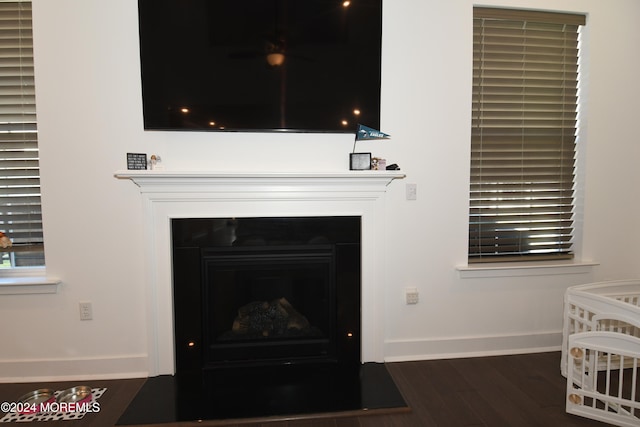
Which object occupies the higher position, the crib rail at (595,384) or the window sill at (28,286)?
the window sill at (28,286)

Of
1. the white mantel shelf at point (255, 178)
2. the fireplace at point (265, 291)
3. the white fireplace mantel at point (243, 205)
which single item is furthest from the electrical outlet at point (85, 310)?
the white mantel shelf at point (255, 178)

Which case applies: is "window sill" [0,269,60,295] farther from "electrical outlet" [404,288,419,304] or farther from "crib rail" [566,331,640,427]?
"crib rail" [566,331,640,427]

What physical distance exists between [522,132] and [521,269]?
1008 millimetres

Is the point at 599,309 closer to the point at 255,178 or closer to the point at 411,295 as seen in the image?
Answer: the point at 411,295

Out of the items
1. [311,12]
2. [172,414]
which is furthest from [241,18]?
[172,414]

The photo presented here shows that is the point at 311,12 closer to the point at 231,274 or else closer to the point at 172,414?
the point at 231,274

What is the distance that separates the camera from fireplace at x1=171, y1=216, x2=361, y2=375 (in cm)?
215

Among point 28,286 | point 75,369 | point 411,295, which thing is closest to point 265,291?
point 411,295

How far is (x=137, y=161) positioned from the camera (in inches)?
80.7

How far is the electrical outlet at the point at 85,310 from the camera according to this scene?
2.17 meters

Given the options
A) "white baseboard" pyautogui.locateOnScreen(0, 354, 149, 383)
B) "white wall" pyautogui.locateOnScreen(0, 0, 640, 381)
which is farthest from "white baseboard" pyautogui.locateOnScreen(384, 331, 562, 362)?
"white baseboard" pyautogui.locateOnScreen(0, 354, 149, 383)

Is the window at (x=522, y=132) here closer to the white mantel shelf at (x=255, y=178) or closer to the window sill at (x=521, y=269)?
the window sill at (x=521, y=269)

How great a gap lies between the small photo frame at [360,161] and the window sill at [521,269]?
3.29 ft

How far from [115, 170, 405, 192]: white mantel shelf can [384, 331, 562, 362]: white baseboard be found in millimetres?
1164
